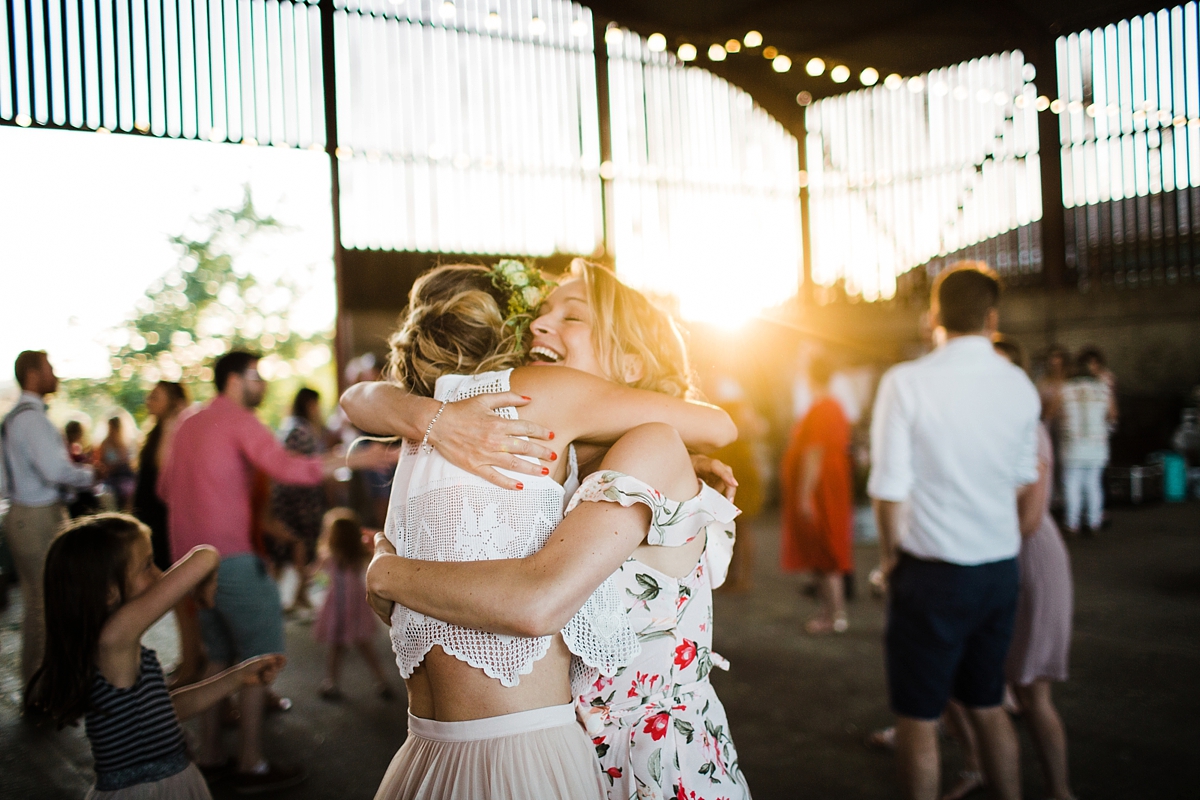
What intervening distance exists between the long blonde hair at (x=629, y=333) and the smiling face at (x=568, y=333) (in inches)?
0.5

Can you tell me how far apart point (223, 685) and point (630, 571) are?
4.01 feet

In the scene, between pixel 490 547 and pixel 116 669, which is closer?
pixel 490 547

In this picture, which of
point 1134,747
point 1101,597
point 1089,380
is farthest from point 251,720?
point 1089,380

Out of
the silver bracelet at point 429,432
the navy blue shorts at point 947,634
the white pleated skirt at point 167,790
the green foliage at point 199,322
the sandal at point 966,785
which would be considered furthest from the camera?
the green foliage at point 199,322

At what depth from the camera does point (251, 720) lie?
10.6ft

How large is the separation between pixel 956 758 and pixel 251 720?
273 centimetres

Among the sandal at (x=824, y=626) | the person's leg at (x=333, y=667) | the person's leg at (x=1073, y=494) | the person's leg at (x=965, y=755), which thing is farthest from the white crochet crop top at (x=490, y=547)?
the person's leg at (x=1073, y=494)

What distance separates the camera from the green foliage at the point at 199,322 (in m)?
5.04

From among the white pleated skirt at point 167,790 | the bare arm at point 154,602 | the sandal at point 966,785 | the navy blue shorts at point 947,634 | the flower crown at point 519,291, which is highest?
the flower crown at point 519,291

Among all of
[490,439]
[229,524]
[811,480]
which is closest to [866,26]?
[811,480]

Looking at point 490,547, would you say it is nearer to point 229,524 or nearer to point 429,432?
point 429,432

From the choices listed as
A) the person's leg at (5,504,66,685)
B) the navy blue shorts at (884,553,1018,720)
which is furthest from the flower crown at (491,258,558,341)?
the person's leg at (5,504,66,685)

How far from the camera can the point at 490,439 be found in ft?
4.21

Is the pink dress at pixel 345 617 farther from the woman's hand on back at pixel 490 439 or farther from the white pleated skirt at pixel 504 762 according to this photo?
the woman's hand on back at pixel 490 439
